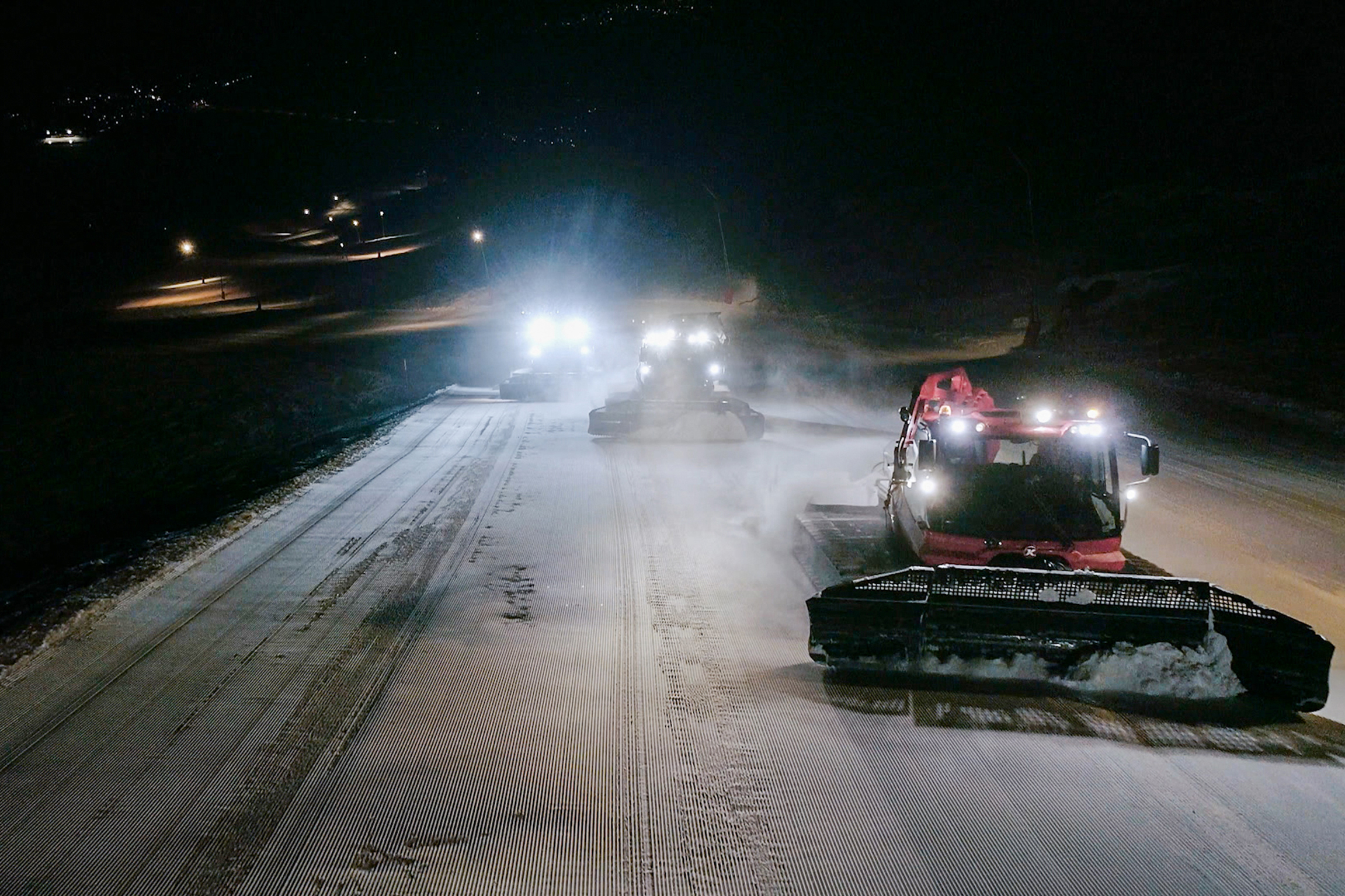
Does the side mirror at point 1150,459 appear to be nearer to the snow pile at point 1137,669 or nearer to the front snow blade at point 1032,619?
the front snow blade at point 1032,619

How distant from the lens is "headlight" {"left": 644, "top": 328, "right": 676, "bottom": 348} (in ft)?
66.1

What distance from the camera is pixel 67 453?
16.8 metres

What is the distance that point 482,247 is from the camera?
7769 centimetres

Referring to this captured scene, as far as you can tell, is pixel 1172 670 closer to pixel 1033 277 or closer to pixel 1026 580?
pixel 1026 580

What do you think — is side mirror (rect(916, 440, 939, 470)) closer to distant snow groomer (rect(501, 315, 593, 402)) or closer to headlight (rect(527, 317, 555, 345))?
distant snow groomer (rect(501, 315, 593, 402))

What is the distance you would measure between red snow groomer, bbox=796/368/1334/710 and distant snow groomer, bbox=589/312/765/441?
31.9 ft

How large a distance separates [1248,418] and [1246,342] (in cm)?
905

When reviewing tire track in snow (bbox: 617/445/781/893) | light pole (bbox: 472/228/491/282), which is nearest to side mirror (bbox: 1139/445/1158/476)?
tire track in snow (bbox: 617/445/781/893)

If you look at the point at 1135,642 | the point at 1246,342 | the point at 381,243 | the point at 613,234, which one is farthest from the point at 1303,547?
the point at 381,243

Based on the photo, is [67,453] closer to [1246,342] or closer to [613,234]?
[1246,342]

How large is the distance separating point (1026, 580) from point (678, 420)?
488 inches

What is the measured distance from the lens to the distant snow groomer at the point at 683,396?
18.2 m

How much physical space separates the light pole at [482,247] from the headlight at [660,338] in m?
53.4

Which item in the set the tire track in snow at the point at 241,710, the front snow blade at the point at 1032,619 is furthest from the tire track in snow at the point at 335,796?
the front snow blade at the point at 1032,619
